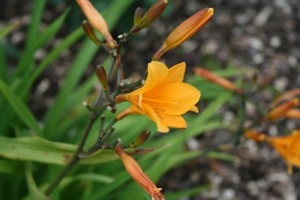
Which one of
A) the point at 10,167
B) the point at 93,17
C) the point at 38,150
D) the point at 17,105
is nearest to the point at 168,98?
the point at 93,17

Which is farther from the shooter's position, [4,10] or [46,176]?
[4,10]

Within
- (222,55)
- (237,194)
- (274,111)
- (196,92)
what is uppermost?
(196,92)

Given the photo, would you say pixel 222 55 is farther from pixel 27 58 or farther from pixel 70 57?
pixel 27 58

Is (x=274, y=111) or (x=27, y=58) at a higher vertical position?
(x=27, y=58)

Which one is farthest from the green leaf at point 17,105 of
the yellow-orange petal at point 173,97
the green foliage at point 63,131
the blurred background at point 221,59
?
the blurred background at point 221,59

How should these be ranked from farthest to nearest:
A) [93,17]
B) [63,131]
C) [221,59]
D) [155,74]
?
[221,59] < [63,131] < [93,17] < [155,74]

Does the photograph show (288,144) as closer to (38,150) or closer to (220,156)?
(220,156)

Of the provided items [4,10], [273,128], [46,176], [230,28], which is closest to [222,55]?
[230,28]

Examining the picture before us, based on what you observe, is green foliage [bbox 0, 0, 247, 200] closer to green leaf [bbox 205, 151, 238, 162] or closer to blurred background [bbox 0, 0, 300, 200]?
green leaf [bbox 205, 151, 238, 162]
